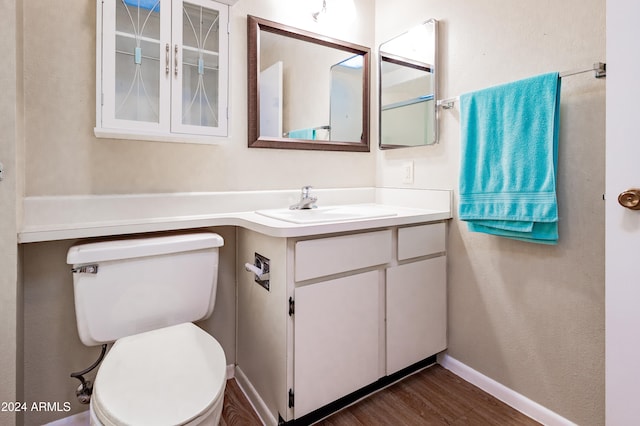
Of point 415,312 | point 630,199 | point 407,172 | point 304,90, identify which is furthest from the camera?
point 407,172

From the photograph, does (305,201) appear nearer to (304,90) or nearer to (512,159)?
(304,90)

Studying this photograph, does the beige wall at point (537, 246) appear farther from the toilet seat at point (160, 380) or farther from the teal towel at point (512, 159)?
the toilet seat at point (160, 380)

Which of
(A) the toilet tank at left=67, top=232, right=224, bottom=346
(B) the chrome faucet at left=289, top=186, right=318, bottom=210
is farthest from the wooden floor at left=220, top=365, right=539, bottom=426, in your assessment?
(B) the chrome faucet at left=289, top=186, right=318, bottom=210

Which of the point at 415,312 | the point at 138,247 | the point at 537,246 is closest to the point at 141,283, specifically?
the point at 138,247

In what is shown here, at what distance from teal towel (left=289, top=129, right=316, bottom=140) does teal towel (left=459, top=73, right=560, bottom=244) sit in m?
0.76

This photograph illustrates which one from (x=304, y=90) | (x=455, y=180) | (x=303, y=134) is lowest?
(x=455, y=180)

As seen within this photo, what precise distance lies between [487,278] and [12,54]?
6.44ft

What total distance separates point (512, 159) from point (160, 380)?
1.49 m

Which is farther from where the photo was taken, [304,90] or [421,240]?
[304,90]

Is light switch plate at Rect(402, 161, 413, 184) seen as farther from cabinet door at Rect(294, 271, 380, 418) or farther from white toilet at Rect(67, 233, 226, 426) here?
white toilet at Rect(67, 233, 226, 426)

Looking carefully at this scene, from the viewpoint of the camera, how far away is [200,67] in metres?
1.39

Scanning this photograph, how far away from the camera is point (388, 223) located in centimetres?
146

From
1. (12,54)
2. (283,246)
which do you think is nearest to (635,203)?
(283,246)

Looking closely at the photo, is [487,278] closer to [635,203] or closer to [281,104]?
[635,203]
